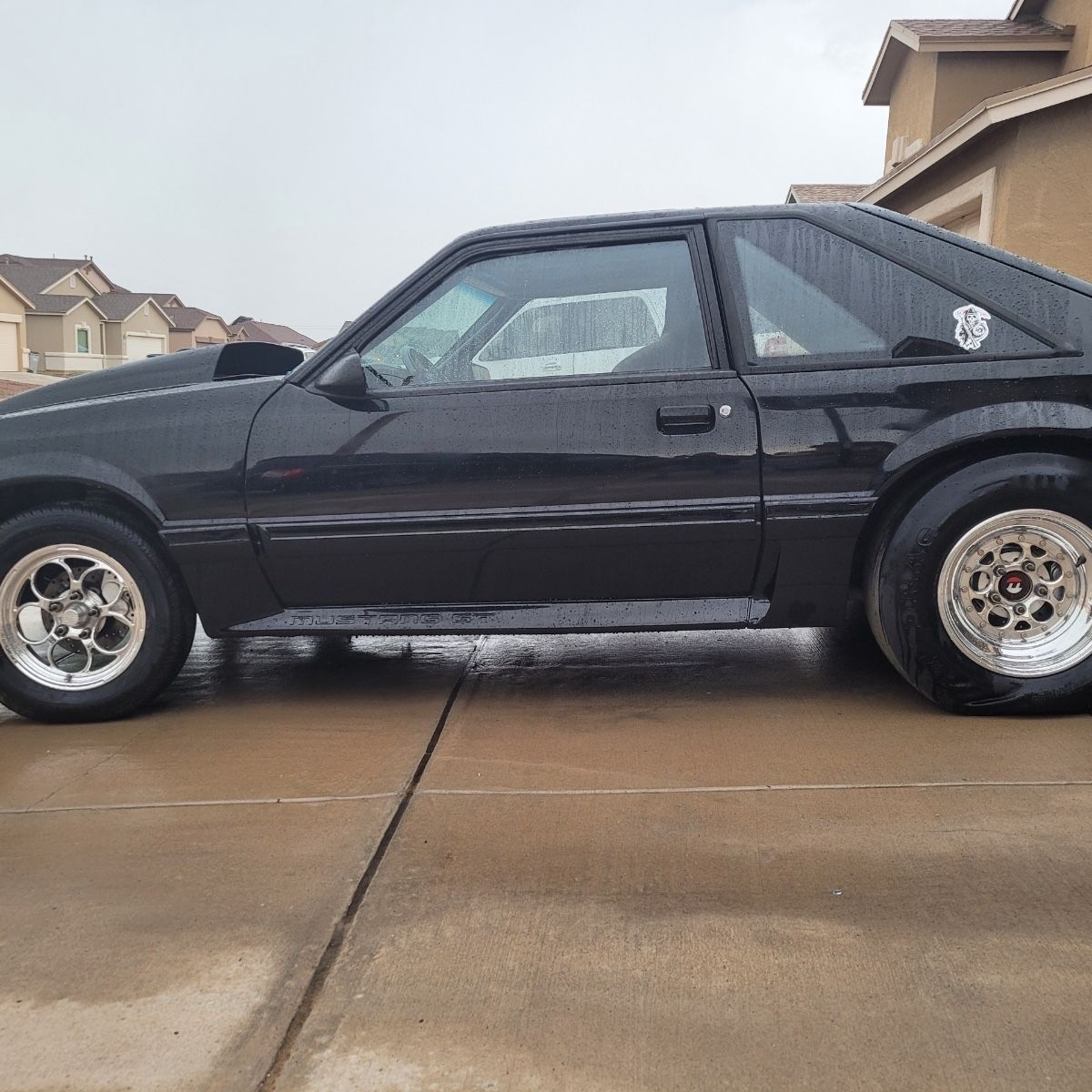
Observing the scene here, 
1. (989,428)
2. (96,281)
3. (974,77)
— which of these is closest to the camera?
(989,428)

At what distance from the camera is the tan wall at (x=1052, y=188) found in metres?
10.1

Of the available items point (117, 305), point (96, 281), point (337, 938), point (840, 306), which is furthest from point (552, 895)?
point (96, 281)

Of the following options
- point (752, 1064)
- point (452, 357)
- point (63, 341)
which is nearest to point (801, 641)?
point (452, 357)

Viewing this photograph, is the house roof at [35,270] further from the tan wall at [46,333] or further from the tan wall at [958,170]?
the tan wall at [958,170]

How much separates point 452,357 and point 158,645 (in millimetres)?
1482

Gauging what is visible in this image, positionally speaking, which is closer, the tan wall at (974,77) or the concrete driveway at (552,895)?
the concrete driveway at (552,895)

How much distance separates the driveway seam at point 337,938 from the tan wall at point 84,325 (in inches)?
2200

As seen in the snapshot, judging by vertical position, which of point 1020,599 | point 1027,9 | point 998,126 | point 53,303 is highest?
point 1027,9

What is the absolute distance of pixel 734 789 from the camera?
312 centimetres

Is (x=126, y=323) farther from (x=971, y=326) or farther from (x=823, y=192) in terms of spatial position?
(x=971, y=326)

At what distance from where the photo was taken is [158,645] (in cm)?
392

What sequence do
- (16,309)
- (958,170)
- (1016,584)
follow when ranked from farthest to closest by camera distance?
(16,309) < (958,170) < (1016,584)

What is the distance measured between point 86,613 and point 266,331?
70655mm

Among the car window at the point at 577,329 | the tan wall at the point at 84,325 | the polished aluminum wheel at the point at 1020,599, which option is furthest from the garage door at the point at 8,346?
the polished aluminum wheel at the point at 1020,599
